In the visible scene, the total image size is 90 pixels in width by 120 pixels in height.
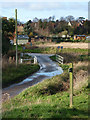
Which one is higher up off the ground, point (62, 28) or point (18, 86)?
point (62, 28)

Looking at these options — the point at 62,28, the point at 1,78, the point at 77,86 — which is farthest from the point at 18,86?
the point at 62,28

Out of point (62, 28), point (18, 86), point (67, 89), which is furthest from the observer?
point (62, 28)

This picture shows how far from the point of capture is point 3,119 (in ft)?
20.4

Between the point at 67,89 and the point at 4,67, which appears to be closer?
the point at 67,89

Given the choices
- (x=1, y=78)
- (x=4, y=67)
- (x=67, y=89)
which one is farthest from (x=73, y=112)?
(x=4, y=67)

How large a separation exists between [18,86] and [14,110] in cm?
722

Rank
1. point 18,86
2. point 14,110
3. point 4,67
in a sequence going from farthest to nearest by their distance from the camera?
point 4,67, point 18,86, point 14,110

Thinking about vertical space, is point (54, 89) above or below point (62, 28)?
below

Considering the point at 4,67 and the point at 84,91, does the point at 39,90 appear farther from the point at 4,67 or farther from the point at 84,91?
the point at 4,67

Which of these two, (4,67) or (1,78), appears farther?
(4,67)

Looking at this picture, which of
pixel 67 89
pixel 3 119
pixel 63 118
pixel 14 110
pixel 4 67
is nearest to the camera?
pixel 63 118

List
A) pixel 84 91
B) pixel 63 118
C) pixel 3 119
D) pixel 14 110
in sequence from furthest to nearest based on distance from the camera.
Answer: pixel 84 91
pixel 14 110
pixel 3 119
pixel 63 118

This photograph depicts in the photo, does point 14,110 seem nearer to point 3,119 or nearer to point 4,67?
point 3,119

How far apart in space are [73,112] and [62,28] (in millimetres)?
72881
